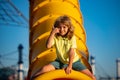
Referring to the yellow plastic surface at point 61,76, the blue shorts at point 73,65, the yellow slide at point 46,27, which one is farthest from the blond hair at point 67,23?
the yellow slide at point 46,27

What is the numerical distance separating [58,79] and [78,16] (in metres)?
2.50

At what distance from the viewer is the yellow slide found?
6707 millimetres

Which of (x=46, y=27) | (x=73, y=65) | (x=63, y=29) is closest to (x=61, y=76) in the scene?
(x=73, y=65)

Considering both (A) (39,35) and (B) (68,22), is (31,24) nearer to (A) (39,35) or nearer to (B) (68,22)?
(A) (39,35)

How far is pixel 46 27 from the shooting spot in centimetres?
731

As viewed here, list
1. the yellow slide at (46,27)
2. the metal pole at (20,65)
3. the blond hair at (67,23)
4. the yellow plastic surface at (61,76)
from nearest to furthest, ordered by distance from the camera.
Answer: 1. the yellow plastic surface at (61,76)
2. the blond hair at (67,23)
3. the yellow slide at (46,27)
4. the metal pole at (20,65)

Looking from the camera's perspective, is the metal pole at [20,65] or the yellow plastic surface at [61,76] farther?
the metal pole at [20,65]

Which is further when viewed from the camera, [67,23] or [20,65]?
[20,65]

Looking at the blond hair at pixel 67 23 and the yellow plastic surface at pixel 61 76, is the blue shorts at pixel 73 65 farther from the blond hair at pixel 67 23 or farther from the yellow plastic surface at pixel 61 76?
the blond hair at pixel 67 23

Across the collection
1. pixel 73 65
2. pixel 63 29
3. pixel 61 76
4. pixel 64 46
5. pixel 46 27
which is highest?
pixel 46 27

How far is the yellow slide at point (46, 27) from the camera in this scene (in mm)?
6707

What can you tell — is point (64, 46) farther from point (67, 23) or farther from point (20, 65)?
point (20, 65)

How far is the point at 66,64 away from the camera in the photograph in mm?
5949

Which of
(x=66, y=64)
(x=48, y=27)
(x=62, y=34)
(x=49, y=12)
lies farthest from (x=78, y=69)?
(x=49, y=12)
